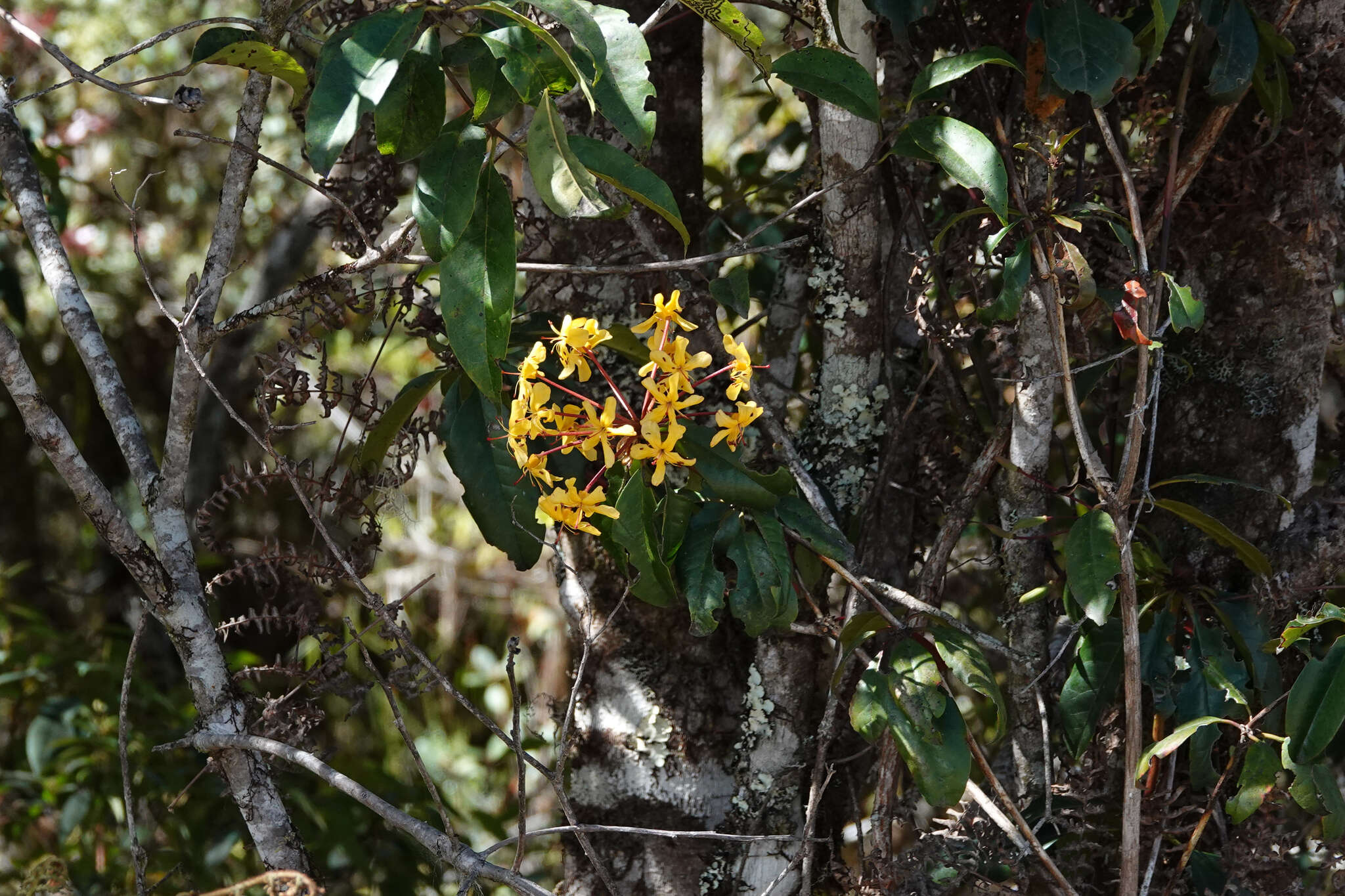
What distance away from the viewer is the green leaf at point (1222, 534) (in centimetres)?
107

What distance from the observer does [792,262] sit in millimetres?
1386

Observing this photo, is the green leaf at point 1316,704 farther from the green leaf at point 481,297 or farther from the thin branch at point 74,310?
the thin branch at point 74,310

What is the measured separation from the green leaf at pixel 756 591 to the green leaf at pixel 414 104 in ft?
Answer: 1.52

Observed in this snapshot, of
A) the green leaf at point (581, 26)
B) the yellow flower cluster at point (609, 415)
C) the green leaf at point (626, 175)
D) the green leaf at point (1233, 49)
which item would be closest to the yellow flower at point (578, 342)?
the yellow flower cluster at point (609, 415)

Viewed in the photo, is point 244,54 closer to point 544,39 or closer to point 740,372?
point 544,39

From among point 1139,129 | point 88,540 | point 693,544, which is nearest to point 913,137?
point 1139,129

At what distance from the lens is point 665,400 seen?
0.89 meters

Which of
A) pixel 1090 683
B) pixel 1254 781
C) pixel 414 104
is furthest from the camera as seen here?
pixel 1090 683

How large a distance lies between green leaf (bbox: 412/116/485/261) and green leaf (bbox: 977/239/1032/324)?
49cm

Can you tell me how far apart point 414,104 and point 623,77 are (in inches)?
7.0

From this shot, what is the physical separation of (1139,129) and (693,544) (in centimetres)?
68

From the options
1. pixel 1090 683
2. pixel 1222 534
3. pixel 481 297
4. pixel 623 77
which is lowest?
pixel 1090 683

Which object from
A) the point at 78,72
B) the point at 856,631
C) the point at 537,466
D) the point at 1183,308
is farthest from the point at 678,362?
the point at 78,72

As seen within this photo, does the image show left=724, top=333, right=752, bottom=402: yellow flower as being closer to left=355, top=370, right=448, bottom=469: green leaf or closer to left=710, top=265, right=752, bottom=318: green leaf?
left=710, top=265, right=752, bottom=318: green leaf
